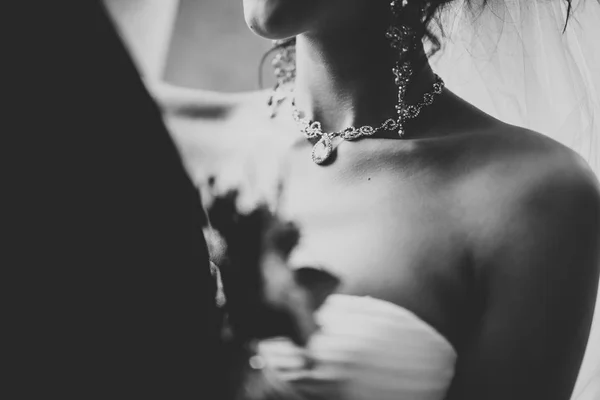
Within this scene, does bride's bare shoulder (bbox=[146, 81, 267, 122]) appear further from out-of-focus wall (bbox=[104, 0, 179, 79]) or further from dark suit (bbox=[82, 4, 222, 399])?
dark suit (bbox=[82, 4, 222, 399])

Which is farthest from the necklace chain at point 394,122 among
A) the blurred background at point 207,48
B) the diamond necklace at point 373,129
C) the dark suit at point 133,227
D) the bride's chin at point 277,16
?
the blurred background at point 207,48

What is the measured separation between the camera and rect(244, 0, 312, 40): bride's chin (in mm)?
700

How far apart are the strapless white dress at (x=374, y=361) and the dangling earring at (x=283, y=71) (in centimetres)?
44

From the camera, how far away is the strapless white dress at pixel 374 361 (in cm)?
70

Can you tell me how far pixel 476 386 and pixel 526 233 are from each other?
8.2 inches

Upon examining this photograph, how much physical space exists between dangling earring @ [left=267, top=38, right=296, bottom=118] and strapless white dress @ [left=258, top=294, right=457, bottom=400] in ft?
1.45

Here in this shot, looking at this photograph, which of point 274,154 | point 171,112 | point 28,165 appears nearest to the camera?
point 28,165

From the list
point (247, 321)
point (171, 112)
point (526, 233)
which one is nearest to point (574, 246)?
point (526, 233)

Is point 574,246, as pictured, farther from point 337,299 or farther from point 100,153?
point 100,153

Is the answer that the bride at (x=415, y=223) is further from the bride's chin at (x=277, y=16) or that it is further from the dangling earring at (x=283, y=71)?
the dangling earring at (x=283, y=71)

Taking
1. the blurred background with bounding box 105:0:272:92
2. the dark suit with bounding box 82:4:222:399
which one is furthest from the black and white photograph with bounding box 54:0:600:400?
the blurred background with bounding box 105:0:272:92

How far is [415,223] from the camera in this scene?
29.6 inches

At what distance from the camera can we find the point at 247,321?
0.75 metres

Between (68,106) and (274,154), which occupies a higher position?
(68,106)
